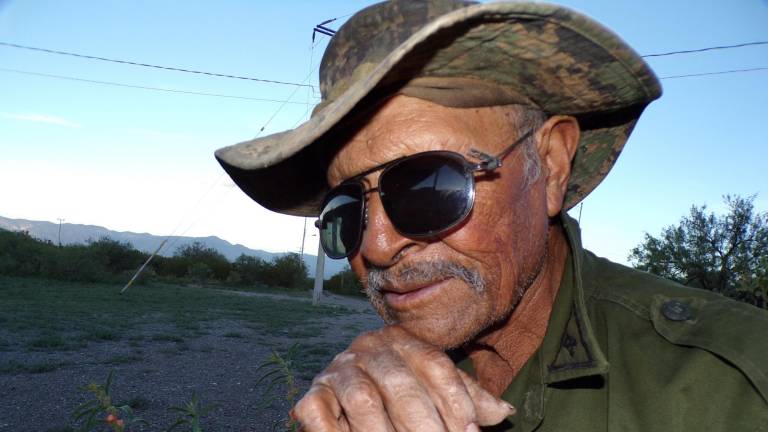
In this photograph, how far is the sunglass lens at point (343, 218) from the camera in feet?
6.10

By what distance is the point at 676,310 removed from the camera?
63.5 inches

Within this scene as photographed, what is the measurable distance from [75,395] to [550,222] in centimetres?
833

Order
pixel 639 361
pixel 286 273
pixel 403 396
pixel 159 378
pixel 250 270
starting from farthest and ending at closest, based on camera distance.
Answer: pixel 286 273
pixel 250 270
pixel 159 378
pixel 639 361
pixel 403 396

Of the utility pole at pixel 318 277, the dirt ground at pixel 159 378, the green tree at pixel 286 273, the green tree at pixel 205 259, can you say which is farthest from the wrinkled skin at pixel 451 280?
the green tree at pixel 286 273

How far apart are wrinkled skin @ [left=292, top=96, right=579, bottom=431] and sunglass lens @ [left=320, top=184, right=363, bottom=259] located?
0.04 metres

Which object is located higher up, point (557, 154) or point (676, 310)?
point (557, 154)

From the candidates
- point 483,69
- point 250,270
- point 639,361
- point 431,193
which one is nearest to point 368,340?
point 431,193

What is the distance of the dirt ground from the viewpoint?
7648 mm

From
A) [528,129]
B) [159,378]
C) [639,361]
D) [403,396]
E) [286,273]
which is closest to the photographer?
[403,396]

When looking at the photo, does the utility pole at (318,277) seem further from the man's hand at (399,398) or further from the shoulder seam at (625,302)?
the man's hand at (399,398)

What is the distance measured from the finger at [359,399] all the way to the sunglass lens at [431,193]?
1.60 ft

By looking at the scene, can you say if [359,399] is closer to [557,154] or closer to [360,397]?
[360,397]

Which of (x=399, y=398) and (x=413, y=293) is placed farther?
(x=413, y=293)

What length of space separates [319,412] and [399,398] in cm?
19
